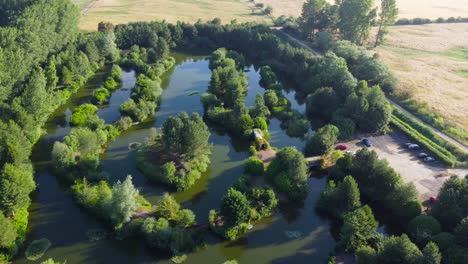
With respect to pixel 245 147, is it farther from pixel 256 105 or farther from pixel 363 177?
pixel 363 177

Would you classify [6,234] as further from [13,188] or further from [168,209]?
[168,209]

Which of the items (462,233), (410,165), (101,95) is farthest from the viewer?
(101,95)

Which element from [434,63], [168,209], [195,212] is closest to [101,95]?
[195,212]

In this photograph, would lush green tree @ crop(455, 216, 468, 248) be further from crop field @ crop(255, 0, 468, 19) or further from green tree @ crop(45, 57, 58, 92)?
crop field @ crop(255, 0, 468, 19)

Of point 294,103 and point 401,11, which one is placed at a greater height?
point 401,11

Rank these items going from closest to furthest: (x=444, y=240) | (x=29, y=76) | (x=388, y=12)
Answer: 1. (x=444, y=240)
2. (x=29, y=76)
3. (x=388, y=12)

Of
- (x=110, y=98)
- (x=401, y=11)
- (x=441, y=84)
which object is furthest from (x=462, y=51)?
(x=110, y=98)
